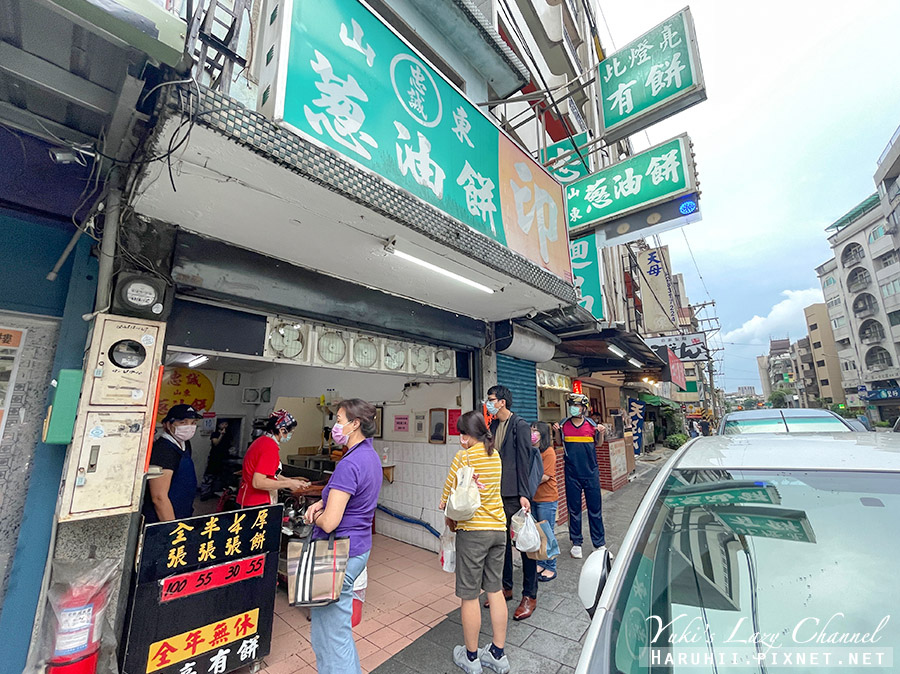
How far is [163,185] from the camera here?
2.26 m

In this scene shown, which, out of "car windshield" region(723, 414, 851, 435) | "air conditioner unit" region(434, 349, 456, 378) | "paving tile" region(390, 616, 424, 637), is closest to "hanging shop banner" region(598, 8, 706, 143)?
"air conditioner unit" region(434, 349, 456, 378)

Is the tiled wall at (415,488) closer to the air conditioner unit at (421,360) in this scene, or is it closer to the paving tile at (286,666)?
the air conditioner unit at (421,360)

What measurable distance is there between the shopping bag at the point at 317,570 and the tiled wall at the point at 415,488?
3137 millimetres

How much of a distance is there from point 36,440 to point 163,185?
5.88 feet

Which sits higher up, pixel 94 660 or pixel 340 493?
pixel 340 493

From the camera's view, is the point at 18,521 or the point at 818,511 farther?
the point at 18,521

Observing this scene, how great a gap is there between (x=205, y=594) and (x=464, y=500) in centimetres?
199

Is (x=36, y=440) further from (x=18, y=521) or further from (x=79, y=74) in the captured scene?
(x=79, y=74)

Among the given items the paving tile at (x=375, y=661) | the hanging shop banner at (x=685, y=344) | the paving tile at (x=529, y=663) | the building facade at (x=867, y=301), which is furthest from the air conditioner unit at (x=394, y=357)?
the building facade at (x=867, y=301)

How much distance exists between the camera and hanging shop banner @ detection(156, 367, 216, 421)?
7.80 metres

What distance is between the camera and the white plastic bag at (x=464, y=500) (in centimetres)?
284

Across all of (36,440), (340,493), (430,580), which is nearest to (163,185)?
(36,440)

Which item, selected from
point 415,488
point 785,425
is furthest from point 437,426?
point 785,425

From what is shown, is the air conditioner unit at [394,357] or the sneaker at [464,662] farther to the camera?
the air conditioner unit at [394,357]
